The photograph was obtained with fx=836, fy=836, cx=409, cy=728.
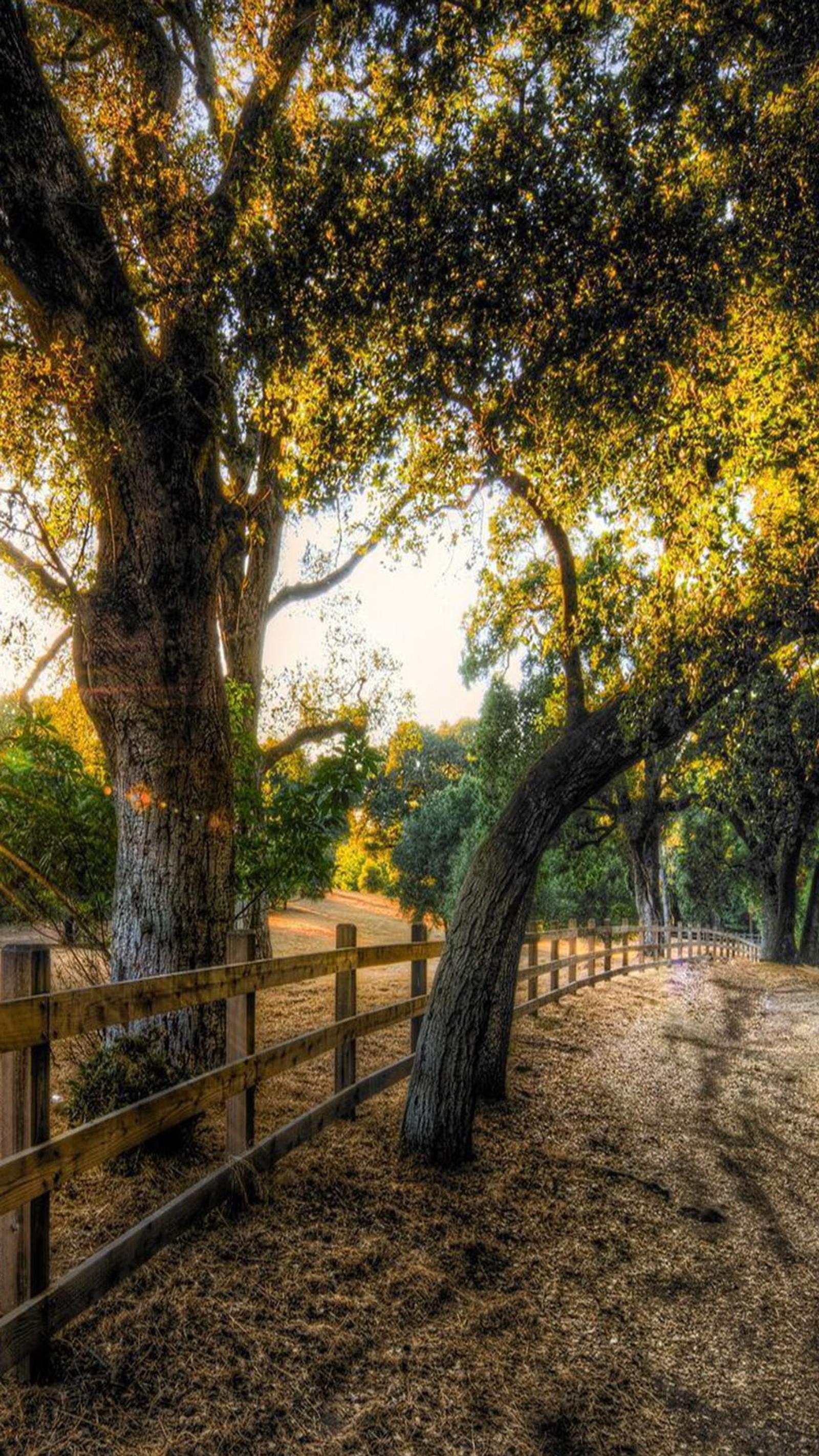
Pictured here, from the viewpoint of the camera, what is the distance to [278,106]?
7547 millimetres

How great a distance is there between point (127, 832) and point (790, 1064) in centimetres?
884

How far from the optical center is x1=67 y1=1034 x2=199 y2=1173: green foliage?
191 inches

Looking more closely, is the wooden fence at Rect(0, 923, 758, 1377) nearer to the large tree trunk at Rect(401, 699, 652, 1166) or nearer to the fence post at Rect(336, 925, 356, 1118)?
the fence post at Rect(336, 925, 356, 1118)

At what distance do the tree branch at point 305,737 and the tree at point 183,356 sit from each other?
27.9 feet

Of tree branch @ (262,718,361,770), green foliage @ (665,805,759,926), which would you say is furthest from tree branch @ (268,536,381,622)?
green foliage @ (665,805,759,926)

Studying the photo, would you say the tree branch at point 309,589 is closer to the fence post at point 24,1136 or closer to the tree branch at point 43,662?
the tree branch at point 43,662

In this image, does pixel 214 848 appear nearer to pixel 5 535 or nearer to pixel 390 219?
pixel 5 535

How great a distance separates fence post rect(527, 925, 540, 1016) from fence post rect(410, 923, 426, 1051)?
3.79m

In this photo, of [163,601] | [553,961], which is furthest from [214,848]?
[553,961]

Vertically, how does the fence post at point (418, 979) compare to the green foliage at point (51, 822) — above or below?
below

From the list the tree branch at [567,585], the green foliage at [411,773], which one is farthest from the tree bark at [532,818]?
the green foliage at [411,773]

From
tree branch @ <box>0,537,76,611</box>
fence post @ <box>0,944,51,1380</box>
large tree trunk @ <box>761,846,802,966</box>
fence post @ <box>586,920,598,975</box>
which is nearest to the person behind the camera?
fence post @ <box>0,944,51,1380</box>

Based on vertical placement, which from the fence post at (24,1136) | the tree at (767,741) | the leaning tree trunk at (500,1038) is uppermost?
the tree at (767,741)

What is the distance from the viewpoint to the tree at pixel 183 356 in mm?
5637
